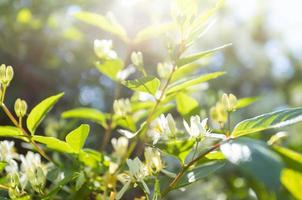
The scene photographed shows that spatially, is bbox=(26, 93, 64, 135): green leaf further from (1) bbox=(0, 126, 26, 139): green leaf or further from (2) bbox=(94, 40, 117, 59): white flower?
(2) bbox=(94, 40, 117, 59): white flower

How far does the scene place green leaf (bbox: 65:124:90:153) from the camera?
459mm

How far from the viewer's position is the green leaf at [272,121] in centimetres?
39

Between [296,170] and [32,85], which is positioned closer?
[296,170]

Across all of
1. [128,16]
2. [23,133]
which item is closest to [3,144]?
[23,133]

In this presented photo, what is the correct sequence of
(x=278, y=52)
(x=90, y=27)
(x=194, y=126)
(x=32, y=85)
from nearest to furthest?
(x=194, y=126)
(x=32, y=85)
(x=90, y=27)
(x=278, y=52)

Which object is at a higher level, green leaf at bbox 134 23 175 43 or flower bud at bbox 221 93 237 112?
A: green leaf at bbox 134 23 175 43

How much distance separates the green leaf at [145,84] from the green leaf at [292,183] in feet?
0.57

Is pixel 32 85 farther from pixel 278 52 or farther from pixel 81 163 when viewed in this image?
pixel 278 52

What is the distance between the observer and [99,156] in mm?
542

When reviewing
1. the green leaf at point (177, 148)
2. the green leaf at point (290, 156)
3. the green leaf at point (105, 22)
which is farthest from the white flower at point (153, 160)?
the green leaf at point (105, 22)

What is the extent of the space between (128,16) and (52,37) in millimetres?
244

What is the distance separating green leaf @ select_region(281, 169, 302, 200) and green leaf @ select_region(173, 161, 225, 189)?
→ 102mm

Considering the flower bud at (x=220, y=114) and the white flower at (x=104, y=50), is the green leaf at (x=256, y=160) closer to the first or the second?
the flower bud at (x=220, y=114)

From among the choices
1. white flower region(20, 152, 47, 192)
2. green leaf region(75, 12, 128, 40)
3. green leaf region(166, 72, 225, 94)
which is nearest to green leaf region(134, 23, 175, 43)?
green leaf region(75, 12, 128, 40)
